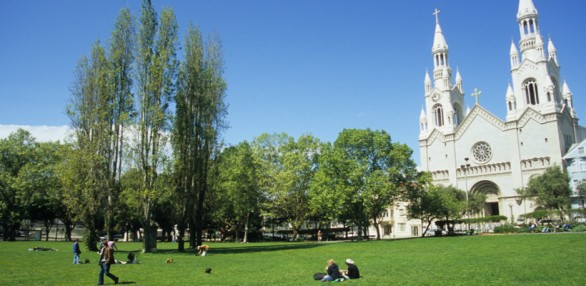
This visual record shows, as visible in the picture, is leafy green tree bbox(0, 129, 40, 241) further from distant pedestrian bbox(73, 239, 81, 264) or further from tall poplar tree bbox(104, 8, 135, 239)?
distant pedestrian bbox(73, 239, 81, 264)

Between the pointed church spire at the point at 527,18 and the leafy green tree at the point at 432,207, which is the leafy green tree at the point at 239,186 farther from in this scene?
the pointed church spire at the point at 527,18

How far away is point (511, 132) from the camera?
76125 millimetres

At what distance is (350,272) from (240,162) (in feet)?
138

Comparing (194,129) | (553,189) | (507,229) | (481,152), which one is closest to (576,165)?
(553,189)

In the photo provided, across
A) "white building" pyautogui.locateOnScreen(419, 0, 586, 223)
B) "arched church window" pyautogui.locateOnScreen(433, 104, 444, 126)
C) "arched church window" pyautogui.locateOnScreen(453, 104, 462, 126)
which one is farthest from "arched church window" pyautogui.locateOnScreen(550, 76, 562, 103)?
"arched church window" pyautogui.locateOnScreen(433, 104, 444, 126)

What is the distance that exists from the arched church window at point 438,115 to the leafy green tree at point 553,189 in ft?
85.6

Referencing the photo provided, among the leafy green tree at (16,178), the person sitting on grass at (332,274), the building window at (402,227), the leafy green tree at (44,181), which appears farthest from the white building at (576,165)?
the leafy green tree at (16,178)

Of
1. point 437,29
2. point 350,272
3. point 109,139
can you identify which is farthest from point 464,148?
point 350,272

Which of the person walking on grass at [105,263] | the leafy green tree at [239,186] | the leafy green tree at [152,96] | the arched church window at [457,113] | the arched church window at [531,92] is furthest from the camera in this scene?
the arched church window at [457,113]

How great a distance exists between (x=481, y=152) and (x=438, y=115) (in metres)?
12.6

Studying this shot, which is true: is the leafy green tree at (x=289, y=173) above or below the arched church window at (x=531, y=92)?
below

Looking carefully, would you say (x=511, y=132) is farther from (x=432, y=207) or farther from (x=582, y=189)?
(x=432, y=207)

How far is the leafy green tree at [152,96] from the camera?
3244 cm

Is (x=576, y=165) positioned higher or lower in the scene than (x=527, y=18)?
lower
